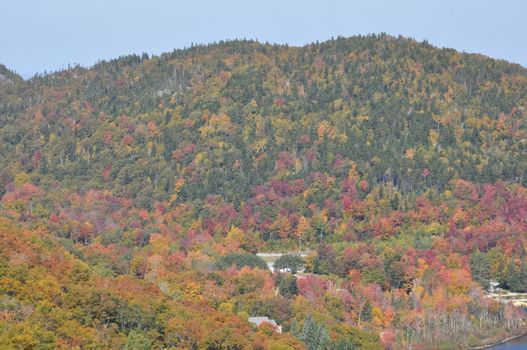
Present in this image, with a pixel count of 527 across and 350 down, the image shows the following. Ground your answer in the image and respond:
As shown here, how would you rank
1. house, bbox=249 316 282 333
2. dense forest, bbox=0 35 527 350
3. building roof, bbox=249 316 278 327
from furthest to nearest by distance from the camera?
building roof, bbox=249 316 278 327 < house, bbox=249 316 282 333 < dense forest, bbox=0 35 527 350

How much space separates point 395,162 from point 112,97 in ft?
167

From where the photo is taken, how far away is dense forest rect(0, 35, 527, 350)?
2726 inches

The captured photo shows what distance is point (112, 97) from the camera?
171125mm

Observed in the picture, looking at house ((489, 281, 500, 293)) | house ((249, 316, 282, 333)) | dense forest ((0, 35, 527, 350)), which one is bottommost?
house ((489, 281, 500, 293))

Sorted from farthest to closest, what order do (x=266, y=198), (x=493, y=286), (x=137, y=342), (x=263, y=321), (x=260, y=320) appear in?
(x=266, y=198), (x=493, y=286), (x=260, y=320), (x=263, y=321), (x=137, y=342)

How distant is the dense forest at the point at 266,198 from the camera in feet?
227

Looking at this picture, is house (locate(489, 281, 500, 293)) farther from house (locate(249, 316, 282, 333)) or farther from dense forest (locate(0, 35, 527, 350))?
house (locate(249, 316, 282, 333))

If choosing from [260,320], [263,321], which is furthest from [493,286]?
[263,321]

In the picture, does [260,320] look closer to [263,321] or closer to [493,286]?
[263,321]

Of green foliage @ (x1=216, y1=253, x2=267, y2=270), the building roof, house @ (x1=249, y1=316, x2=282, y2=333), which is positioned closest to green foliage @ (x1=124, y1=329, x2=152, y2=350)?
house @ (x1=249, y1=316, x2=282, y2=333)

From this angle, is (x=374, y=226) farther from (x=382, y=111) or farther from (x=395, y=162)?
(x=382, y=111)

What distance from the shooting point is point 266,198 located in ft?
439

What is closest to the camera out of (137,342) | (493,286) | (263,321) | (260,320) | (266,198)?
(137,342)

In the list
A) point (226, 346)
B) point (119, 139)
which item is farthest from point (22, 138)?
point (226, 346)
